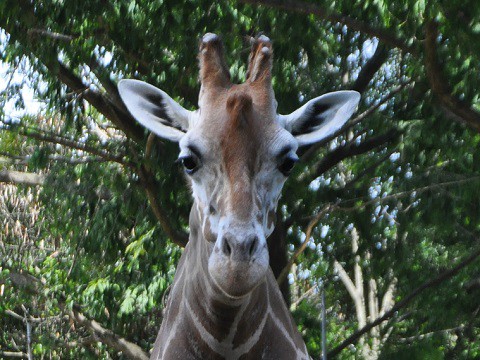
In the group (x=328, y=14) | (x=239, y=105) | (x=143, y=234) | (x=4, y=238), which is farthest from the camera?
(x=4, y=238)

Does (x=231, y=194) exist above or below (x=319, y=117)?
below

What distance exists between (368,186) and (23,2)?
429 cm

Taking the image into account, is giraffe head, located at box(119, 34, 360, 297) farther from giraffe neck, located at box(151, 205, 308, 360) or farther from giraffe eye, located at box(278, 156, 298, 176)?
giraffe neck, located at box(151, 205, 308, 360)

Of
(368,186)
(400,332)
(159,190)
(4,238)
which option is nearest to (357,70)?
(368,186)

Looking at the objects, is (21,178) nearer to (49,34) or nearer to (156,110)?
(49,34)

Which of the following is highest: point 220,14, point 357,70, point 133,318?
point 357,70

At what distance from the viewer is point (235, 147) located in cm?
467

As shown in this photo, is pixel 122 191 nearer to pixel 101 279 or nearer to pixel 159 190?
pixel 159 190

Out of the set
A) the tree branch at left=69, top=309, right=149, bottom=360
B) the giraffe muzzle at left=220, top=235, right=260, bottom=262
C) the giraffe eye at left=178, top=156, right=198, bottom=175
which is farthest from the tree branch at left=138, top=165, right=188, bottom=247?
the giraffe muzzle at left=220, top=235, right=260, bottom=262

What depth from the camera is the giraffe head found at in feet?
14.5

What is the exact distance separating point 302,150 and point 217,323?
5682mm

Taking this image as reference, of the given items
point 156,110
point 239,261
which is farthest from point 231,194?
point 156,110

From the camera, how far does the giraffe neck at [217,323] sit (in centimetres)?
498

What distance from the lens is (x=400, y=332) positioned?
608 inches
